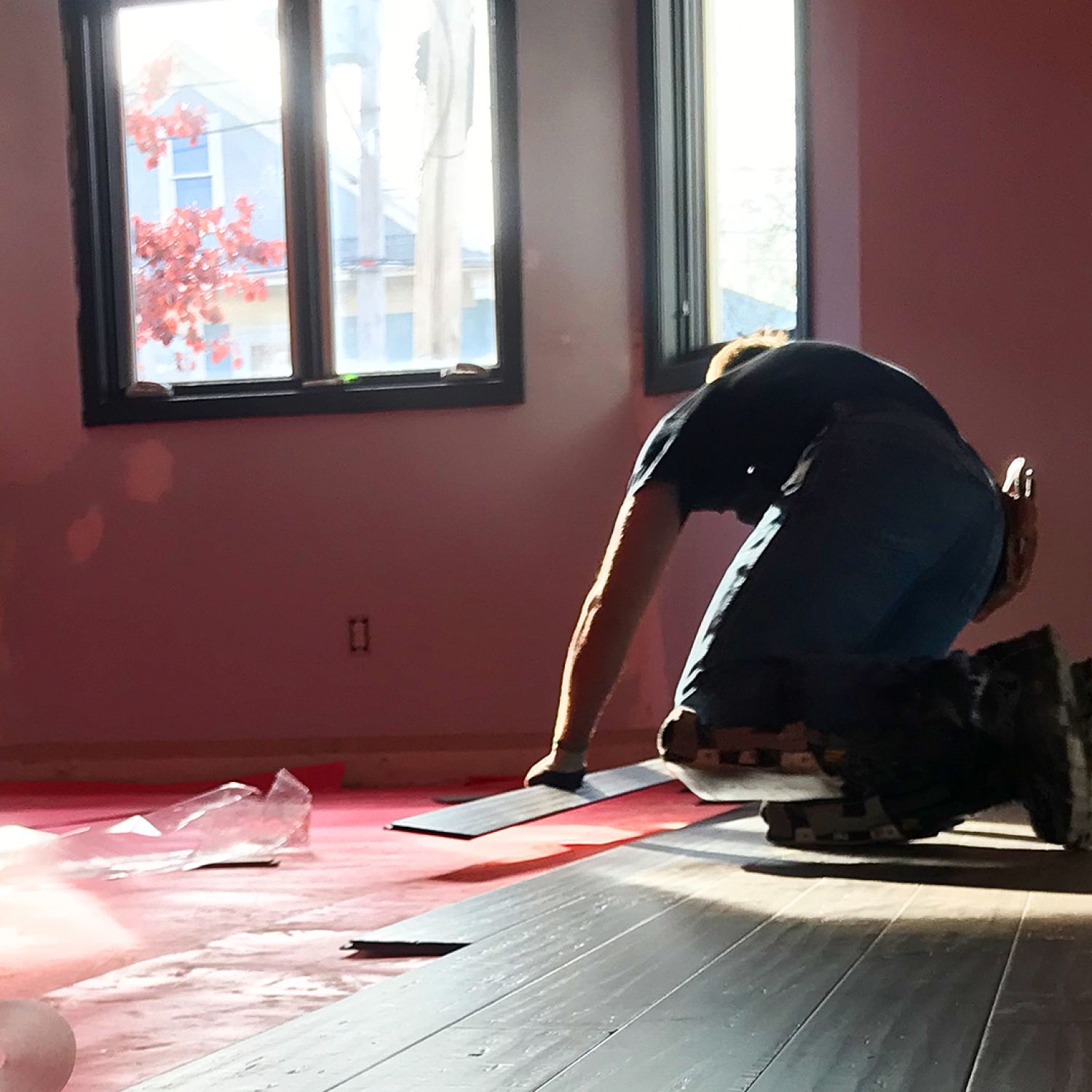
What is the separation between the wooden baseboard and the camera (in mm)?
3482

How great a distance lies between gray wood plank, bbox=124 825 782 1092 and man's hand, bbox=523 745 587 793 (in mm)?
393

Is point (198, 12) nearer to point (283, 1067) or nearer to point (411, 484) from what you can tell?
point (411, 484)

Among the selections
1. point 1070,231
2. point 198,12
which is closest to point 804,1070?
point 1070,231

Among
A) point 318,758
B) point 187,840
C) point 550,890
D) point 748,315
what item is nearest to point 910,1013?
point 550,890

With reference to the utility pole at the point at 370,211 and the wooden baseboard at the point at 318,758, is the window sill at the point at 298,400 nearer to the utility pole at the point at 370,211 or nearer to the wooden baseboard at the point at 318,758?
the utility pole at the point at 370,211

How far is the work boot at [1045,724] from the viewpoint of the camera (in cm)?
148

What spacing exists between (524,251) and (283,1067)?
2910mm

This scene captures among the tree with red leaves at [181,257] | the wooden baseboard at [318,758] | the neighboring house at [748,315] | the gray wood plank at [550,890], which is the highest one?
the tree with red leaves at [181,257]

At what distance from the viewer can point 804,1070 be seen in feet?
2.55

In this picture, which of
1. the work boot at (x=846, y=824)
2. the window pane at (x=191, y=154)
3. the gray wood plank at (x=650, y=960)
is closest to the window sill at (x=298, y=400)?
the window pane at (x=191, y=154)

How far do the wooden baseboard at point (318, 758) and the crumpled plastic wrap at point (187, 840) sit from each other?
Answer: 1101mm

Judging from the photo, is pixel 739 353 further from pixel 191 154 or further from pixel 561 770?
pixel 191 154

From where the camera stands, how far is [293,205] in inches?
145

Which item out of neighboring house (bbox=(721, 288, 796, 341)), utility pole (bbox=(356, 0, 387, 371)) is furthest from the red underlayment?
utility pole (bbox=(356, 0, 387, 371))
